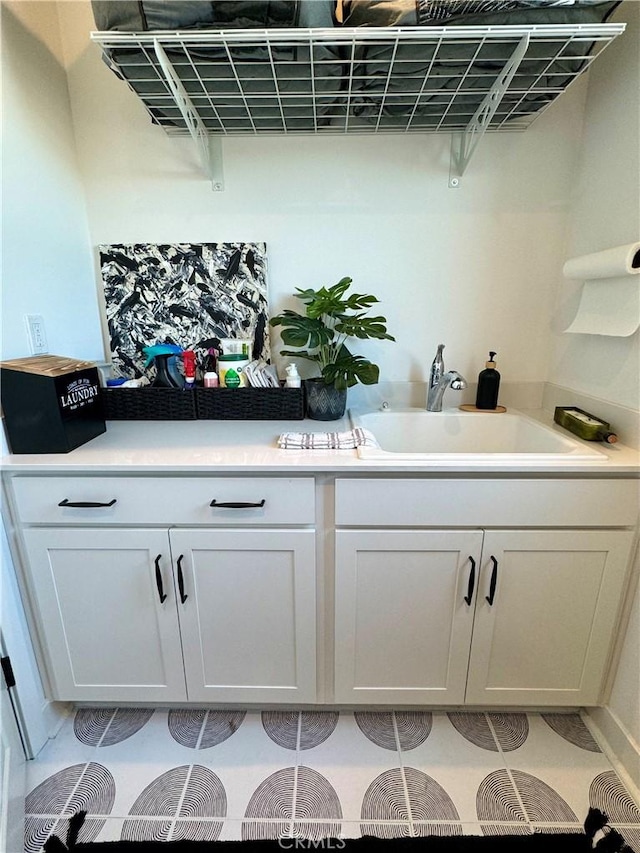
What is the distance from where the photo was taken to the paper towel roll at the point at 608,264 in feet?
3.56

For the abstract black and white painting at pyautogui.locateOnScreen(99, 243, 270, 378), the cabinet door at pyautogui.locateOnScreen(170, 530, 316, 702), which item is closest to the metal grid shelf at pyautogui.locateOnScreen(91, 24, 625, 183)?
the abstract black and white painting at pyautogui.locateOnScreen(99, 243, 270, 378)

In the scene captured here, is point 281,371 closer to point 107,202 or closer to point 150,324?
point 150,324

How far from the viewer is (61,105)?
54.7 inches

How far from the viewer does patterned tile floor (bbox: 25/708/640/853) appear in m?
1.05

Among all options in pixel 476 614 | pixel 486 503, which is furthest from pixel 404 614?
pixel 486 503

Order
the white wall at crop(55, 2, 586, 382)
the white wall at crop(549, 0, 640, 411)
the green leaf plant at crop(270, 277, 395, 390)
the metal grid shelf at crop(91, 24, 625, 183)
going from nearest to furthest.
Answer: the metal grid shelf at crop(91, 24, 625, 183)
the white wall at crop(549, 0, 640, 411)
the green leaf plant at crop(270, 277, 395, 390)
the white wall at crop(55, 2, 586, 382)

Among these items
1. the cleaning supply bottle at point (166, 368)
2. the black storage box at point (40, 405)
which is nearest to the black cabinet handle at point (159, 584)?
the black storage box at point (40, 405)

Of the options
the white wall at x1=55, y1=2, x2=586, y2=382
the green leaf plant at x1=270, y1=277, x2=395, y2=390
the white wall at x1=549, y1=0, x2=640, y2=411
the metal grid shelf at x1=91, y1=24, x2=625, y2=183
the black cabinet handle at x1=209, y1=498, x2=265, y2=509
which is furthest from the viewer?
the white wall at x1=55, y1=2, x2=586, y2=382

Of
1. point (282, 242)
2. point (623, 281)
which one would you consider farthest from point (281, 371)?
point (623, 281)

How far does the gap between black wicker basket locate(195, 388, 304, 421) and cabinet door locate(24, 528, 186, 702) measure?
491 millimetres

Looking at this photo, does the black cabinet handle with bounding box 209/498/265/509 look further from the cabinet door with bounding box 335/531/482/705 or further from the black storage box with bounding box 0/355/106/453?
the black storage box with bounding box 0/355/106/453

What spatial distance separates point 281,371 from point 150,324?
54 centimetres

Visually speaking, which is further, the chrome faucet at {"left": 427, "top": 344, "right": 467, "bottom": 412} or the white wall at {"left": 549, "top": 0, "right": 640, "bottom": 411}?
the chrome faucet at {"left": 427, "top": 344, "right": 467, "bottom": 412}

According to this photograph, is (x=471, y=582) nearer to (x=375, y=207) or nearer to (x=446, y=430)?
(x=446, y=430)
